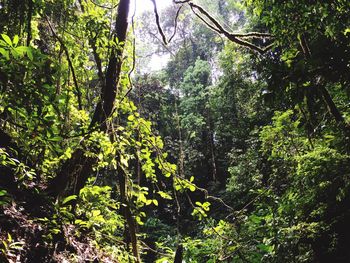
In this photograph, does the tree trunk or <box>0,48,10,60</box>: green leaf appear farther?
the tree trunk

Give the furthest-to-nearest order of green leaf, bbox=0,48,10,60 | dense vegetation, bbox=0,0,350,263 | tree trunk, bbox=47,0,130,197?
tree trunk, bbox=47,0,130,197 → dense vegetation, bbox=0,0,350,263 → green leaf, bbox=0,48,10,60

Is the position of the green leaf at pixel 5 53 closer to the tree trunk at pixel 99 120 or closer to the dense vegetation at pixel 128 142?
the dense vegetation at pixel 128 142

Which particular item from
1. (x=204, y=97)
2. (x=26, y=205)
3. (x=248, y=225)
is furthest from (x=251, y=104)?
(x=26, y=205)

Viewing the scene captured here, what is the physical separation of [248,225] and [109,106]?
83.0 inches

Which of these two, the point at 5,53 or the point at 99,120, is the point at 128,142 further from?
the point at 5,53

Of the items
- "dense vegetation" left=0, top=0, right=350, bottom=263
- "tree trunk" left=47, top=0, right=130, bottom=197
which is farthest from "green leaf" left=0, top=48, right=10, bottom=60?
"tree trunk" left=47, top=0, right=130, bottom=197

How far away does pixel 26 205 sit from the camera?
2.48m

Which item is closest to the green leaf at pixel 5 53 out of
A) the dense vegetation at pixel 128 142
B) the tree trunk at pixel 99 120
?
the dense vegetation at pixel 128 142

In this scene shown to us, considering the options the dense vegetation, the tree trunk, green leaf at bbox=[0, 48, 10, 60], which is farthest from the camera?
the tree trunk

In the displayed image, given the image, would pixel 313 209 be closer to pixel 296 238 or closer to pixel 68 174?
pixel 296 238

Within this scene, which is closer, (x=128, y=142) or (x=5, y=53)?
(x=5, y=53)

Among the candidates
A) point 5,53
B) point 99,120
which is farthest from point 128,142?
point 5,53

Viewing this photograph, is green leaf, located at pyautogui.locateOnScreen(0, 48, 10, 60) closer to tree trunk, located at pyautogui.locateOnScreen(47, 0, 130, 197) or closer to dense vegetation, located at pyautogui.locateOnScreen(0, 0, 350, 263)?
dense vegetation, located at pyautogui.locateOnScreen(0, 0, 350, 263)

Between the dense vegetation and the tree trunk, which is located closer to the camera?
the dense vegetation
